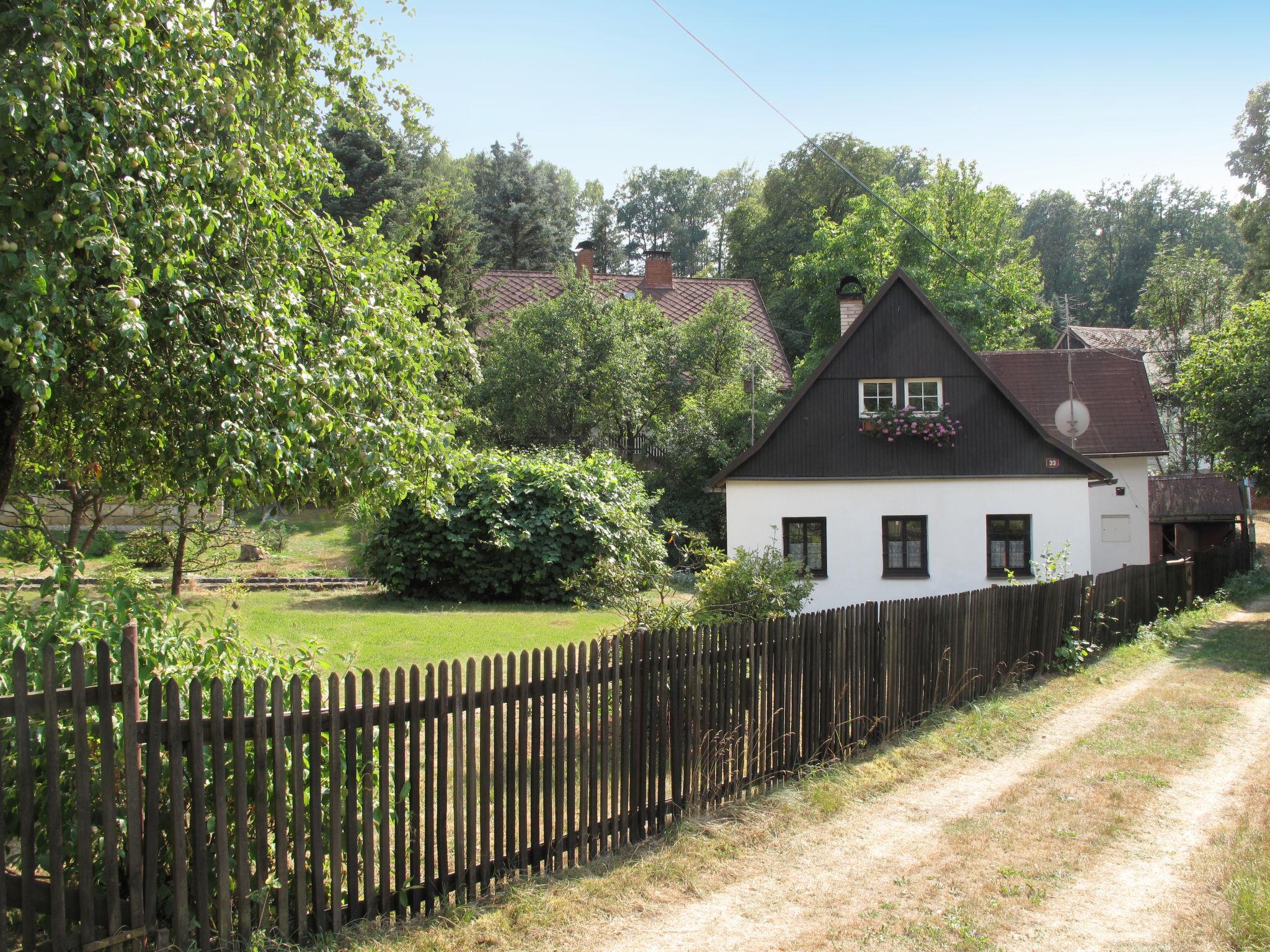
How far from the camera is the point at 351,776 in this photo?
16.4 ft

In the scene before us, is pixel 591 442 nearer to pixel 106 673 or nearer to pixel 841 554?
pixel 841 554

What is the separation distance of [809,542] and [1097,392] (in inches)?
547

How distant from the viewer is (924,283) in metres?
38.2

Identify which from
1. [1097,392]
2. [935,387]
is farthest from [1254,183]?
[935,387]

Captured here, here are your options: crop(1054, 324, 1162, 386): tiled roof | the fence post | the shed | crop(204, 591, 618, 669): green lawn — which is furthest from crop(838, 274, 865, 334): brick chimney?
the fence post

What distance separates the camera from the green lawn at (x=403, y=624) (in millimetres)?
13914

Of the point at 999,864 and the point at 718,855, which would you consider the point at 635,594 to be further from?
the point at 999,864

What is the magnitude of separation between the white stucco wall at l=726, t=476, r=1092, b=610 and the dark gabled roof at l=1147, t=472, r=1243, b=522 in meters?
15.9

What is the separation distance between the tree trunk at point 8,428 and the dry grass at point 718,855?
149 inches

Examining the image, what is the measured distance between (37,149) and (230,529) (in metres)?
7.41

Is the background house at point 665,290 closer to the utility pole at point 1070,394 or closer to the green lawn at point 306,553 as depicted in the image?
the utility pole at point 1070,394

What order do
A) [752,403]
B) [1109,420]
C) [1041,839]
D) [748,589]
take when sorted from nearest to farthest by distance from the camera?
1. [1041,839]
2. [748,589]
3. [1109,420]
4. [752,403]

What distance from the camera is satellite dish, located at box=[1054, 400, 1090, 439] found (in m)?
24.5

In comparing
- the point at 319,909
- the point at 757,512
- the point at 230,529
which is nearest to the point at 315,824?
the point at 319,909
